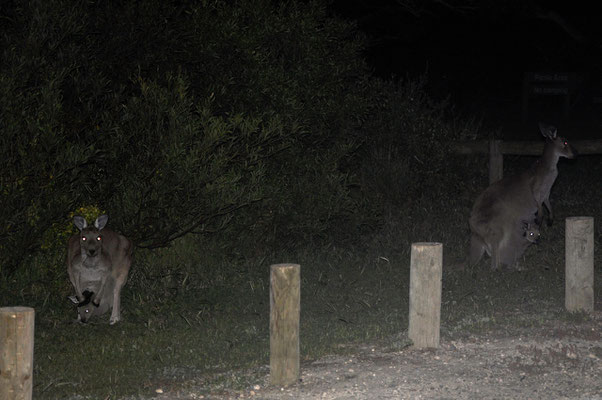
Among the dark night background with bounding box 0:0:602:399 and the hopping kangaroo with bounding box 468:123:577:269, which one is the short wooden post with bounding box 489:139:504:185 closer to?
the dark night background with bounding box 0:0:602:399

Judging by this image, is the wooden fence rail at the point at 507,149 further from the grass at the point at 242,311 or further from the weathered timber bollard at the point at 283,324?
the weathered timber bollard at the point at 283,324

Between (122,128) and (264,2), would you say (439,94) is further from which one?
(122,128)

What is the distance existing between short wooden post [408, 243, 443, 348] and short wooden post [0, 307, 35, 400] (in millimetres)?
3359

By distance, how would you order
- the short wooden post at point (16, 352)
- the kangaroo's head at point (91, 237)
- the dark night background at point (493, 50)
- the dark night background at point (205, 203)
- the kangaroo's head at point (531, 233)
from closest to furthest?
the short wooden post at point (16, 352) → the dark night background at point (205, 203) → the kangaroo's head at point (91, 237) → the kangaroo's head at point (531, 233) → the dark night background at point (493, 50)

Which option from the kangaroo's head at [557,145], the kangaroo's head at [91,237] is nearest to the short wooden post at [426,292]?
the kangaroo's head at [91,237]

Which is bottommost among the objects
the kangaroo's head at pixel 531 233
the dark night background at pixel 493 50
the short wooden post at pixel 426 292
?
the short wooden post at pixel 426 292

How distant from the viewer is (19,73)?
9.11 meters

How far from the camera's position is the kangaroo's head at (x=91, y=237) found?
9094 mm

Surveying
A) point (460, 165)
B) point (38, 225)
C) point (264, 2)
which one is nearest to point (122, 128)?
point (38, 225)

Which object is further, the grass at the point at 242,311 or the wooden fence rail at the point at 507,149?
the wooden fence rail at the point at 507,149

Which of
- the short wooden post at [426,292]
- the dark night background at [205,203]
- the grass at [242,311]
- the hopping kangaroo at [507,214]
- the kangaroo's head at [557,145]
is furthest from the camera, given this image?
the kangaroo's head at [557,145]

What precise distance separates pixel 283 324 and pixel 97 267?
3244 mm

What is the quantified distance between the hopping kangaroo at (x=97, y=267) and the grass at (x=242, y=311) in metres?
0.22

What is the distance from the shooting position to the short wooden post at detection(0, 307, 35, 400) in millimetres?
5406
